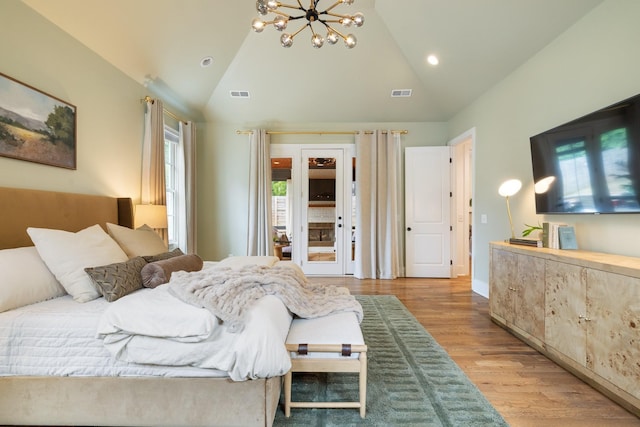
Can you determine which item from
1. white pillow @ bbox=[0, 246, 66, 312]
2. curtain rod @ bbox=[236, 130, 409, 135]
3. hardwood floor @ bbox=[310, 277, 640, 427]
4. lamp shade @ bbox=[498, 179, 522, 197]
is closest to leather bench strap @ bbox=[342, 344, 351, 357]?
hardwood floor @ bbox=[310, 277, 640, 427]

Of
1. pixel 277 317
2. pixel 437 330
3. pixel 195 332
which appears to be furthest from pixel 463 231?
pixel 195 332

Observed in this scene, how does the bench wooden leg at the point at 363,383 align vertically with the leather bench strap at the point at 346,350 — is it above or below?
below

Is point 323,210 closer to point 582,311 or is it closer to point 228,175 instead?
point 228,175

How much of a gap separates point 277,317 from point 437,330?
6.60 feet

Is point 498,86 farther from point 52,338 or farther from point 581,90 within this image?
point 52,338

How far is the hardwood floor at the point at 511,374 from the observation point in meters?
1.70

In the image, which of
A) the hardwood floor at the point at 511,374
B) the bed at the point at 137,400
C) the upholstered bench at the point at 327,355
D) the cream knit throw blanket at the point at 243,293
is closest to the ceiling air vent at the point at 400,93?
the hardwood floor at the point at 511,374

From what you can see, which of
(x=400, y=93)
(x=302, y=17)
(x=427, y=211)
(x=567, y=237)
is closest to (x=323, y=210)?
(x=427, y=211)

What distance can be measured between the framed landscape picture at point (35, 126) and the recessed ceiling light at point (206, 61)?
1.83m

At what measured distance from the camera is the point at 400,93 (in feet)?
15.6

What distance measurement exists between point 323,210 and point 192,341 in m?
4.10

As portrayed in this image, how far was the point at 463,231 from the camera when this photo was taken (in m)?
5.48

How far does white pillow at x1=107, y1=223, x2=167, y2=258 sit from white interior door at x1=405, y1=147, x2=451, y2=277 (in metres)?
3.96

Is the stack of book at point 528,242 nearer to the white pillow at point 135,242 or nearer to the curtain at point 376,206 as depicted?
the curtain at point 376,206
